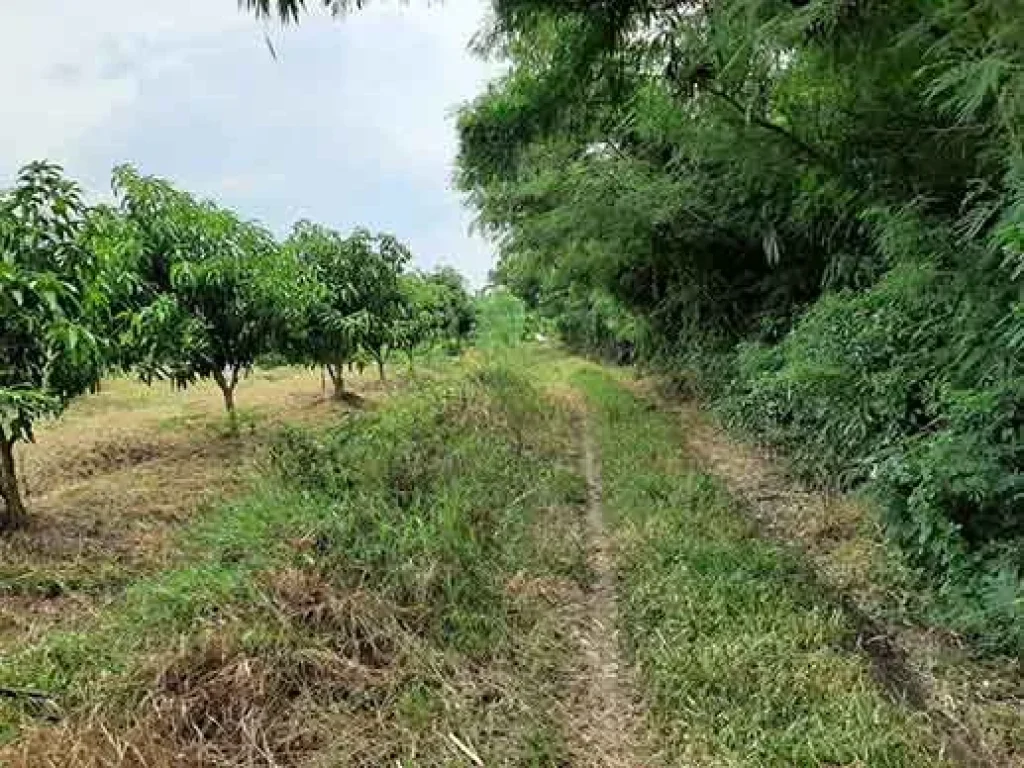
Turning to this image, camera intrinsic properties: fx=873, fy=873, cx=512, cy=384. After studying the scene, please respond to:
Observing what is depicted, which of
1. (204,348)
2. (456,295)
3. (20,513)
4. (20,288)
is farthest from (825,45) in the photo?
(456,295)

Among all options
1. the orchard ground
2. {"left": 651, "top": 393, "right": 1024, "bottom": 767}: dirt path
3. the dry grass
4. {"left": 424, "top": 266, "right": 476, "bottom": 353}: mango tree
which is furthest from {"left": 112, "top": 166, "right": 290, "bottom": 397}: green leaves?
{"left": 424, "top": 266, "right": 476, "bottom": 353}: mango tree

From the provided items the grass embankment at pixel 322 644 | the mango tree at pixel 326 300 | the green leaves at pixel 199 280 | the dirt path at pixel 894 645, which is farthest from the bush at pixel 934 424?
the mango tree at pixel 326 300

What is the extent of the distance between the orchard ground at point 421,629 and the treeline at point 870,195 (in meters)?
0.67

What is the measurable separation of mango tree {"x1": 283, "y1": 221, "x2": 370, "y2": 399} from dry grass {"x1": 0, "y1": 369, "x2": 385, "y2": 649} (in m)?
0.70

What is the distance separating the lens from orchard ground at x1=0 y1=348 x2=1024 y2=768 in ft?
8.63

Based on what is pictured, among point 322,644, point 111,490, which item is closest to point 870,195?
point 322,644

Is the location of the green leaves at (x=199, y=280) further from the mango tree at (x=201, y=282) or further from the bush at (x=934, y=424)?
the bush at (x=934, y=424)

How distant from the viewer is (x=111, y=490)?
5617 millimetres

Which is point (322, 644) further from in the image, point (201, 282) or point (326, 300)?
point (326, 300)

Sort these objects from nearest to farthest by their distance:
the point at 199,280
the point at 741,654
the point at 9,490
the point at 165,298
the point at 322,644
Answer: the point at 322,644
the point at 741,654
the point at 9,490
the point at 165,298
the point at 199,280

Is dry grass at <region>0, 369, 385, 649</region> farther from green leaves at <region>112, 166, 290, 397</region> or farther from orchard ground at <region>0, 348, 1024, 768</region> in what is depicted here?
green leaves at <region>112, 166, 290, 397</region>

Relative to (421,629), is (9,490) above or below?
above

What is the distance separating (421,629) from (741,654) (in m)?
1.22

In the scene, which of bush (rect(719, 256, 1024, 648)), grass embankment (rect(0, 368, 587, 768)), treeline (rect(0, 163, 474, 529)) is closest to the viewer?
grass embankment (rect(0, 368, 587, 768))
